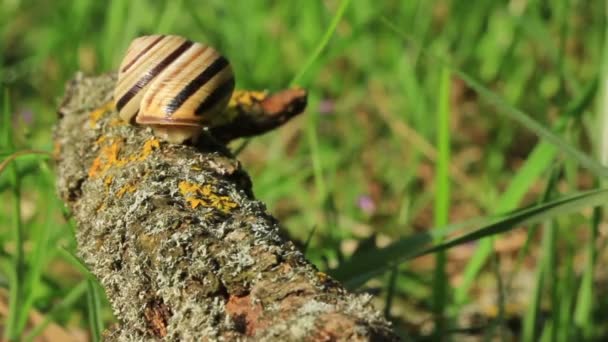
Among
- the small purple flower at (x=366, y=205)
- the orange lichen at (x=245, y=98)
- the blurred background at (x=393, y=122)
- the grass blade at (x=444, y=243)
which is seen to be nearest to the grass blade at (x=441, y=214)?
the blurred background at (x=393, y=122)

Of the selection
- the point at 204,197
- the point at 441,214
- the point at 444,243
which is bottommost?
the point at 204,197

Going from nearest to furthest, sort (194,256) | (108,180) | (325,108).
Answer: (194,256), (108,180), (325,108)

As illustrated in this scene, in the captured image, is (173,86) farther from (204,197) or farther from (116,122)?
(204,197)

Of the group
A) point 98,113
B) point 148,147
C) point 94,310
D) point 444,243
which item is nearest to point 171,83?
point 148,147

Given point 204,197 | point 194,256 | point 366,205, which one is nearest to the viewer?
point 194,256

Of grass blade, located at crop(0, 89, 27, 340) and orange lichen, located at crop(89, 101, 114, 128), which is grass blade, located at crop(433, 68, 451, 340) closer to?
orange lichen, located at crop(89, 101, 114, 128)

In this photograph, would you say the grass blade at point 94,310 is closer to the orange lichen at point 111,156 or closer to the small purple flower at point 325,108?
the orange lichen at point 111,156

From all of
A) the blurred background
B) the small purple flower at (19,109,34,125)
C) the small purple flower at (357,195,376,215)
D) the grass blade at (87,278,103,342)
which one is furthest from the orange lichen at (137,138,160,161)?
the small purple flower at (19,109,34,125)
